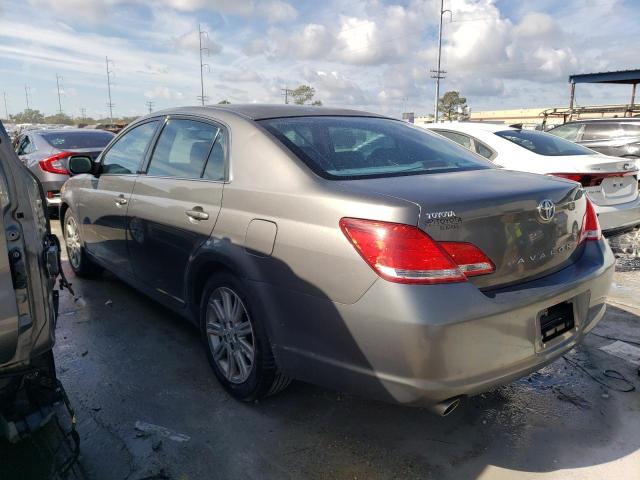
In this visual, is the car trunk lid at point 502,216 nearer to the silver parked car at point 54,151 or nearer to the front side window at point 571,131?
the silver parked car at point 54,151

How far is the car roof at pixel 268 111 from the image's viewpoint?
3203mm

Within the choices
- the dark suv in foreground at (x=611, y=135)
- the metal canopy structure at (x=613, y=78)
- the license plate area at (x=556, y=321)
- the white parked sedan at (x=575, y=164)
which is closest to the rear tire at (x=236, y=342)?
the license plate area at (x=556, y=321)

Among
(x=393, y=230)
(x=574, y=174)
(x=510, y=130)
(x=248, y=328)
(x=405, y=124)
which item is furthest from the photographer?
(x=510, y=130)

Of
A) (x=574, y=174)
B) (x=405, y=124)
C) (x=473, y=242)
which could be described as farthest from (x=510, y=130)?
(x=473, y=242)

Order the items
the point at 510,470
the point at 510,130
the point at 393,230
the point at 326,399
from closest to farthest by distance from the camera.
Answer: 1. the point at 393,230
2. the point at 510,470
3. the point at 326,399
4. the point at 510,130

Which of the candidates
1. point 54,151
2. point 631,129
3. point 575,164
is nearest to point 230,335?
point 575,164

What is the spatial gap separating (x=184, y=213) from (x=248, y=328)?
0.89m

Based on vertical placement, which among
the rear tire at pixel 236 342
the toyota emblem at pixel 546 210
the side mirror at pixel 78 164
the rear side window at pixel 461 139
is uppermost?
the rear side window at pixel 461 139

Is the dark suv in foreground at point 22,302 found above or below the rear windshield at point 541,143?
below

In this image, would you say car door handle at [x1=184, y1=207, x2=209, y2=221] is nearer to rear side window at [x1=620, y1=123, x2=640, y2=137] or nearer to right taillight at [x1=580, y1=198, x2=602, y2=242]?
right taillight at [x1=580, y1=198, x2=602, y2=242]

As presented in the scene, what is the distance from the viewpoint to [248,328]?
2.84 metres

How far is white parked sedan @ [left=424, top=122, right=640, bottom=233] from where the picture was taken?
5402mm

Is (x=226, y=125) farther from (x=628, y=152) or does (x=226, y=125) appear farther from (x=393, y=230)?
(x=628, y=152)

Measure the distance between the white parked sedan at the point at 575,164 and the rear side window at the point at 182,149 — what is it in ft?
12.2
